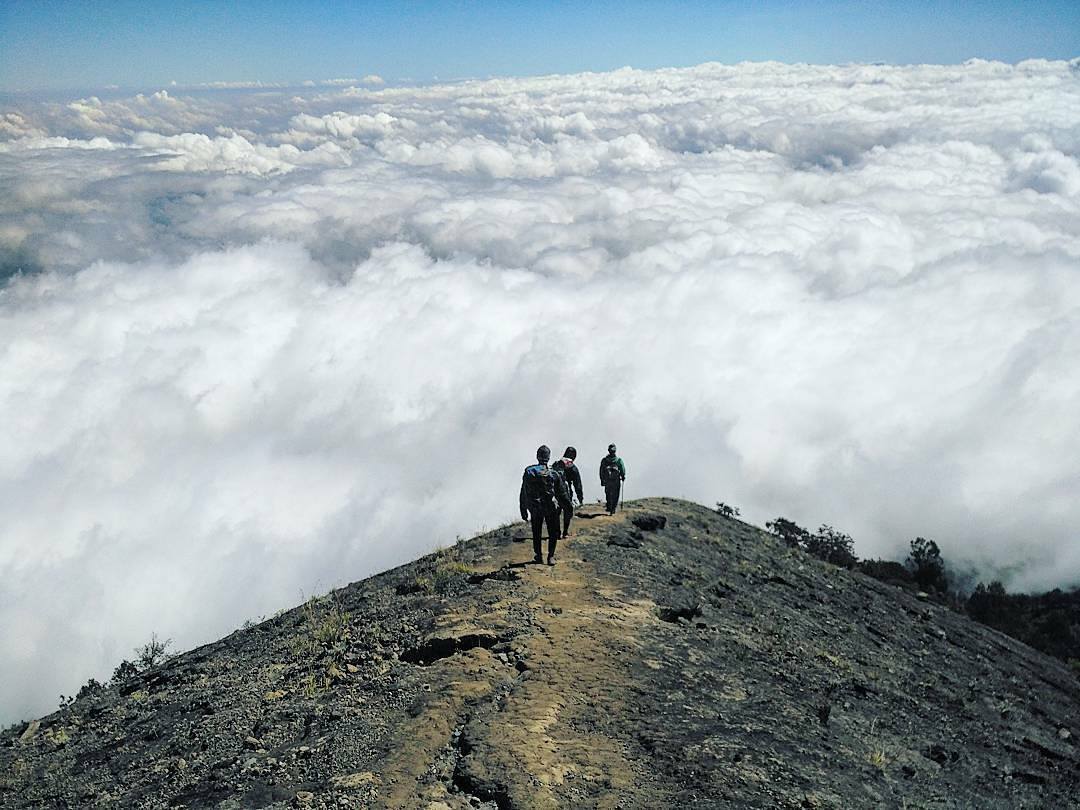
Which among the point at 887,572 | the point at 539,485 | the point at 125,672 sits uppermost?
the point at 887,572

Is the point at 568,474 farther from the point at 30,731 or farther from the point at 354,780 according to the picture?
the point at 30,731

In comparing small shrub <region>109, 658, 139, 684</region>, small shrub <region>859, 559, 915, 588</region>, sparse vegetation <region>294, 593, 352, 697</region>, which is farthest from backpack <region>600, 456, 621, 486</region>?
small shrub <region>859, 559, 915, 588</region>

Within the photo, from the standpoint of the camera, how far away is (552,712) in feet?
28.3

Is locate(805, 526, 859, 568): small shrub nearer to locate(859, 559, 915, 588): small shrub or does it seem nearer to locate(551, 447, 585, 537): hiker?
locate(859, 559, 915, 588): small shrub

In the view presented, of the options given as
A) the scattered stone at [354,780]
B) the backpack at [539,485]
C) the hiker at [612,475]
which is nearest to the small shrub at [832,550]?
the hiker at [612,475]

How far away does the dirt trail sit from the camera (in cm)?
728

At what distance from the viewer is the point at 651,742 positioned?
27.3 feet

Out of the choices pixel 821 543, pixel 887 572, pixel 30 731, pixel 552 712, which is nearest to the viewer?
pixel 552 712

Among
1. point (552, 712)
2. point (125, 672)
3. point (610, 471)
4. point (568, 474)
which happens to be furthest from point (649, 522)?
point (125, 672)

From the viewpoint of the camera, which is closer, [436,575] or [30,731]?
[30,731]

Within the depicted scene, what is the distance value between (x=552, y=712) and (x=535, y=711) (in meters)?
0.21

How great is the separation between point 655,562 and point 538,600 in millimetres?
4585

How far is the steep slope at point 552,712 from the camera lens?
7.77 m

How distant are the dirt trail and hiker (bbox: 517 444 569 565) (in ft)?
4.46
